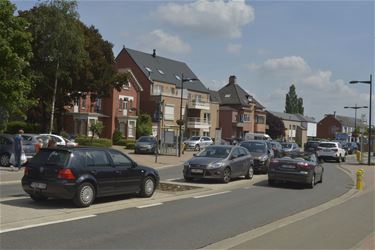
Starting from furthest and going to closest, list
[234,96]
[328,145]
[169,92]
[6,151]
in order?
[234,96] < [169,92] < [328,145] < [6,151]

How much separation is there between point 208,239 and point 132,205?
3.99 m

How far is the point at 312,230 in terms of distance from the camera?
9.77 metres

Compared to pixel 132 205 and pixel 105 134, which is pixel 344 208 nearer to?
pixel 132 205

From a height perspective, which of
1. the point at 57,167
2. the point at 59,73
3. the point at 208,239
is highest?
the point at 59,73

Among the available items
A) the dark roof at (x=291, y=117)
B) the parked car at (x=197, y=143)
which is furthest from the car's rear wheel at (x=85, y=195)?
the dark roof at (x=291, y=117)

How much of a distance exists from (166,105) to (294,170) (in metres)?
54.1

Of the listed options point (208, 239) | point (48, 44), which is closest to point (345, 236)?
point (208, 239)

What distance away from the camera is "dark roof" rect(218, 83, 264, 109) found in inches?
3729

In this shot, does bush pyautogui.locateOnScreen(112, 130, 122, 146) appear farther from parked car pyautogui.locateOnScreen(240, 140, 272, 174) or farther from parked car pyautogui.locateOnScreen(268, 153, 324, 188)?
parked car pyautogui.locateOnScreen(268, 153, 324, 188)

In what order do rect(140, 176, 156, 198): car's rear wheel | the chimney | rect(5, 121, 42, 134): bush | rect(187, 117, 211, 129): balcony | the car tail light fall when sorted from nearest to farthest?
1. the car tail light
2. rect(140, 176, 156, 198): car's rear wheel
3. rect(5, 121, 42, 134): bush
4. rect(187, 117, 211, 129): balcony
5. the chimney

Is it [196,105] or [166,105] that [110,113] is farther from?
[196,105]

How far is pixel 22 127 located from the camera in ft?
159

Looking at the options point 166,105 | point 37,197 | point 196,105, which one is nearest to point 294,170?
point 37,197

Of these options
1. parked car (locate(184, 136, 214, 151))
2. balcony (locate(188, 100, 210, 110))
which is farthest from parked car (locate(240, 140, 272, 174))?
balcony (locate(188, 100, 210, 110))
